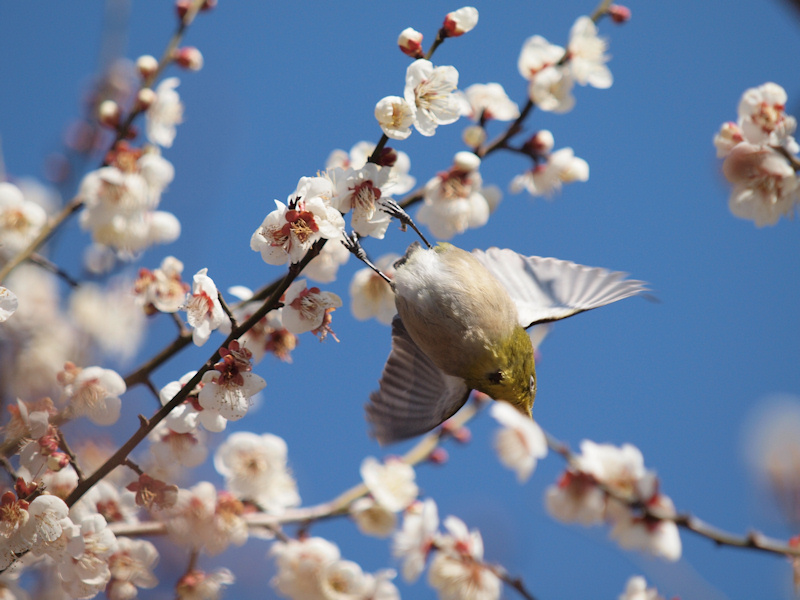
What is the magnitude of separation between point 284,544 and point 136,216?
1.19m

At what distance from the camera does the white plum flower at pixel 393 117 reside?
4.56 ft

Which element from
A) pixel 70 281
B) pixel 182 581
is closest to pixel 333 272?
pixel 70 281

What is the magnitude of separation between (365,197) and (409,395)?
88cm

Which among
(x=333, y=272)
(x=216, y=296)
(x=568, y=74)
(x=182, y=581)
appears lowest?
(x=182, y=581)

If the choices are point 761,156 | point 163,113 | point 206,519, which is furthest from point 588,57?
point 206,519

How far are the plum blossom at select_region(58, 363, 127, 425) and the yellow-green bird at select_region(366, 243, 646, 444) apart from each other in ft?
2.37

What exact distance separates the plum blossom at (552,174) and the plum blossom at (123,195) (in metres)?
1.14

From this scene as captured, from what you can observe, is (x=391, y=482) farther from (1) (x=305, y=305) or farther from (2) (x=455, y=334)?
(1) (x=305, y=305)

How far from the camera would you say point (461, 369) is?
205 cm

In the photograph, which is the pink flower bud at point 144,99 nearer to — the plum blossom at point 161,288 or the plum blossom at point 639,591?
the plum blossom at point 161,288

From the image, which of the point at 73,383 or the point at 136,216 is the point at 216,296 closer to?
the point at 73,383

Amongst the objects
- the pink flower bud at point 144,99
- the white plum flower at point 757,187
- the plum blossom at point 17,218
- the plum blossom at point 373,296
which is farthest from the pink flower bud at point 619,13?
the plum blossom at point 17,218

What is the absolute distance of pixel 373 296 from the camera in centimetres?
210

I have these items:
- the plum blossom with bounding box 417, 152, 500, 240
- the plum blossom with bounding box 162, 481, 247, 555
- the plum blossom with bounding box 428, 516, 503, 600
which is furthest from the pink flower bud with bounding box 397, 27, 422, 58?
the plum blossom with bounding box 428, 516, 503, 600
